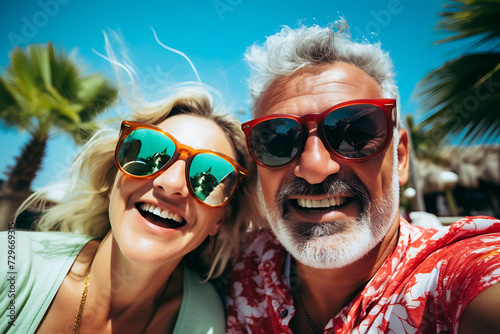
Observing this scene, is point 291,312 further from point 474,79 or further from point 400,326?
point 474,79

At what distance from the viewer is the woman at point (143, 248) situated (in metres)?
1.55

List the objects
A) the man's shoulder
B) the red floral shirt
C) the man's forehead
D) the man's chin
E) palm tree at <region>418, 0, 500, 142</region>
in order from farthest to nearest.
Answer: palm tree at <region>418, 0, 500, 142</region>
the man's shoulder
the man's forehead
the man's chin
the red floral shirt

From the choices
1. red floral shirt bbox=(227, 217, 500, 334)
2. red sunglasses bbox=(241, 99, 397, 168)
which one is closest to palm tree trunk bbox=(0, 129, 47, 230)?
red floral shirt bbox=(227, 217, 500, 334)

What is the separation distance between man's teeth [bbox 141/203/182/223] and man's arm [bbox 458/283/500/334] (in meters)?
1.43

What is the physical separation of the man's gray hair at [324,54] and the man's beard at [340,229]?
2.38 ft

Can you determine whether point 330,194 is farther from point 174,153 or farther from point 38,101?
point 38,101

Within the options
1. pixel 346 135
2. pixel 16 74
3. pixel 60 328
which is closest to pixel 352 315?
pixel 346 135

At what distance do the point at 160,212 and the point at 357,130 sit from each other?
4.12 feet

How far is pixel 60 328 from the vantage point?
1.55 meters

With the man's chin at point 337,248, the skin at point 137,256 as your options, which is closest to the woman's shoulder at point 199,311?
the skin at point 137,256

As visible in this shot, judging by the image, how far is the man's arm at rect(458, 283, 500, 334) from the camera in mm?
854

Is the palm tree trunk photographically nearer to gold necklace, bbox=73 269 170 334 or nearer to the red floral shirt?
gold necklace, bbox=73 269 170 334

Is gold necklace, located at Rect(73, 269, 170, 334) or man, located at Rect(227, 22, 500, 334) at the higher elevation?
man, located at Rect(227, 22, 500, 334)

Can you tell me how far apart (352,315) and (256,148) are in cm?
110
